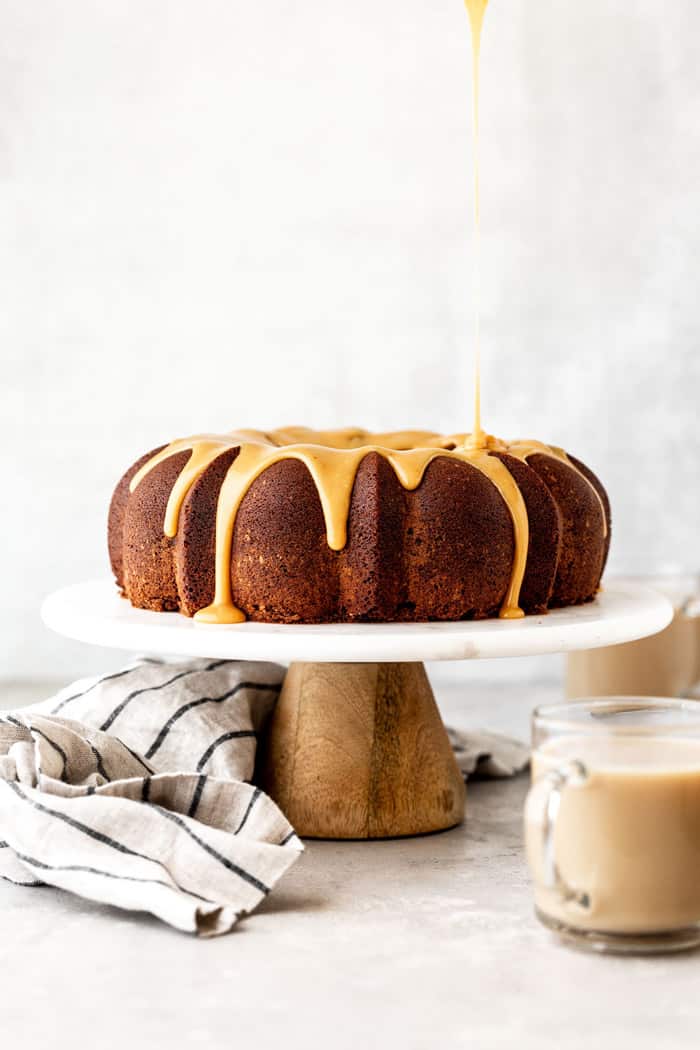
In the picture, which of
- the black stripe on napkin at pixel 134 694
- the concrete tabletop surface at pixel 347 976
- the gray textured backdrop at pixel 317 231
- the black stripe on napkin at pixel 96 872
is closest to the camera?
the concrete tabletop surface at pixel 347 976

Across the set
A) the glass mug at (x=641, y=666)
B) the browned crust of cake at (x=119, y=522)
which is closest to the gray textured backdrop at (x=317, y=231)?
the glass mug at (x=641, y=666)

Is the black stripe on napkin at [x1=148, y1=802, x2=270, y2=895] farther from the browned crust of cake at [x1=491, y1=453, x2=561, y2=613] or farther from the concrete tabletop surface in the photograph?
the browned crust of cake at [x1=491, y1=453, x2=561, y2=613]

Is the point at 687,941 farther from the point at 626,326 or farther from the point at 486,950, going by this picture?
the point at 626,326

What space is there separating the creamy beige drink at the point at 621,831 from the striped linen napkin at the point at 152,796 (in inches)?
10.2

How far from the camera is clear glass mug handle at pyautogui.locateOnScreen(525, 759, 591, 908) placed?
99 centimetres

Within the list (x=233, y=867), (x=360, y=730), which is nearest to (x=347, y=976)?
(x=233, y=867)

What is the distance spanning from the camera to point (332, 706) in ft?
4.60

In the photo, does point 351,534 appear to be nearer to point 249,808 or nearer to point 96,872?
point 249,808

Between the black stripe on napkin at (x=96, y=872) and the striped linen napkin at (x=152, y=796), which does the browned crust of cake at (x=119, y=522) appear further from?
the black stripe on napkin at (x=96, y=872)

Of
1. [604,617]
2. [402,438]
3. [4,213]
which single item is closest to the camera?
[604,617]

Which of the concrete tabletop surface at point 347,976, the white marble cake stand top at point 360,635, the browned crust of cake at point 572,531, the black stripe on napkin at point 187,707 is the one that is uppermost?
the browned crust of cake at point 572,531

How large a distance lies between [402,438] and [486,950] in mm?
721

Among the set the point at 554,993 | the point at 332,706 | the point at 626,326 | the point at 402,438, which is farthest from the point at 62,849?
the point at 626,326

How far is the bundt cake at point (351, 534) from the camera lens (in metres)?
1.29
